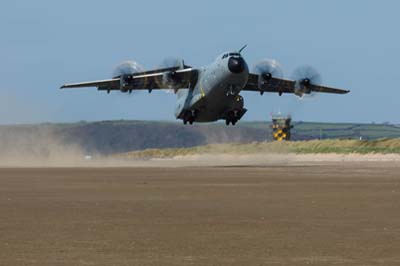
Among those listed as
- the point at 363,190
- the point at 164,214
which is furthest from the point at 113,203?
the point at 363,190

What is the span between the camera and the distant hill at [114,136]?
96250 millimetres

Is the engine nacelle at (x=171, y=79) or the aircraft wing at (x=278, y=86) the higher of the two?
the engine nacelle at (x=171, y=79)

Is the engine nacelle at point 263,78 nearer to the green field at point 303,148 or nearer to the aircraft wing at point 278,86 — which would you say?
the aircraft wing at point 278,86

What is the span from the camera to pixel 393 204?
25406 mm

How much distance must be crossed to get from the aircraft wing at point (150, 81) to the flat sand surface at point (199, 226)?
3678 cm

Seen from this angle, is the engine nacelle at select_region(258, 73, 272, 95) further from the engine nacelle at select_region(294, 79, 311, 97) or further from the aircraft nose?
the aircraft nose

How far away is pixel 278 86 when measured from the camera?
246ft

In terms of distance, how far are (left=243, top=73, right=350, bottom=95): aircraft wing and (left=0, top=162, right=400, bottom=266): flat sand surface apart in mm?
38370

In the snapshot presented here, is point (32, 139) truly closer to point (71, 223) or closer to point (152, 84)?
point (152, 84)

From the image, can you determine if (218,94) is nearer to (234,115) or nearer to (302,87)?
(234,115)

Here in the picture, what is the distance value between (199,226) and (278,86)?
55939 mm

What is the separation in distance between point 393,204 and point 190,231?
8501mm

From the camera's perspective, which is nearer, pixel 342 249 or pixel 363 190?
pixel 342 249

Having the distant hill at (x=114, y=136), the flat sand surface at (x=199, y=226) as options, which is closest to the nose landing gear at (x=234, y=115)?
the distant hill at (x=114, y=136)
